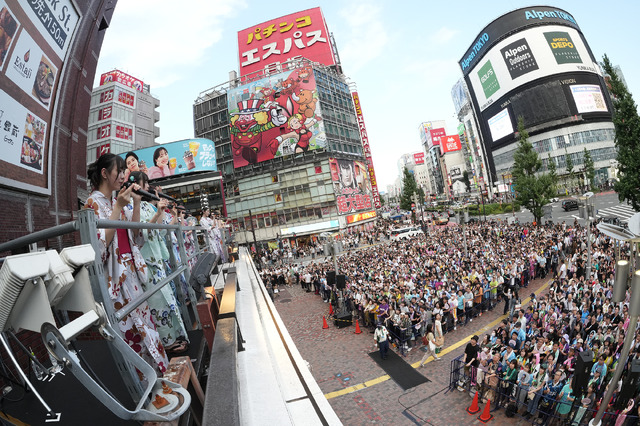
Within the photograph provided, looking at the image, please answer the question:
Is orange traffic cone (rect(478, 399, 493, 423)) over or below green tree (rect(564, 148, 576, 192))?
below

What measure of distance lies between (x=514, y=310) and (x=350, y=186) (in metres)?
38.6

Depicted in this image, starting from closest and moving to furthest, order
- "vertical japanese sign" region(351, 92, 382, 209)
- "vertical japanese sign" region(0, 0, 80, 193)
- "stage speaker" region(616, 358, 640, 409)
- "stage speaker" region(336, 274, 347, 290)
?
1. "vertical japanese sign" region(0, 0, 80, 193)
2. "stage speaker" region(616, 358, 640, 409)
3. "stage speaker" region(336, 274, 347, 290)
4. "vertical japanese sign" region(351, 92, 382, 209)

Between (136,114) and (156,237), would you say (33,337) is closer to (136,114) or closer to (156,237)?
(156,237)

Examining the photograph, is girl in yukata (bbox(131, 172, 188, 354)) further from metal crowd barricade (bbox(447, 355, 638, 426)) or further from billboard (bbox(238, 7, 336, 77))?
billboard (bbox(238, 7, 336, 77))

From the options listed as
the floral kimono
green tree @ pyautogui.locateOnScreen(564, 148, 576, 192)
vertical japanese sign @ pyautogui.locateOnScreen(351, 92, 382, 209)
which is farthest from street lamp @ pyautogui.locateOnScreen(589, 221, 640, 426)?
green tree @ pyautogui.locateOnScreen(564, 148, 576, 192)

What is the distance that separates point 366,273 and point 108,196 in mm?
19418

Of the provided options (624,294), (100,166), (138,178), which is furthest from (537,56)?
(100,166)

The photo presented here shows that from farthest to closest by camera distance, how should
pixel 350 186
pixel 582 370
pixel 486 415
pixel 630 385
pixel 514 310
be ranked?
pixel 350 186, pixel 514 310, pixel 486 415, pixel 582 370, pixel 630 385

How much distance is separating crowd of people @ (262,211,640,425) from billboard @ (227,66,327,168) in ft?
84.0

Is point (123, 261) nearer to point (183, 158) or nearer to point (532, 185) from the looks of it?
point (532, 185)

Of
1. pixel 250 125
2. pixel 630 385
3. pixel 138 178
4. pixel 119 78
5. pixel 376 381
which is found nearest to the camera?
pixel 138 178

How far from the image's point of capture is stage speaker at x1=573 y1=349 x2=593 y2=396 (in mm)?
6254

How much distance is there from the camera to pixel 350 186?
49.7 m

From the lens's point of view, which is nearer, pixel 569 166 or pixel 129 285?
pixel 129 285
